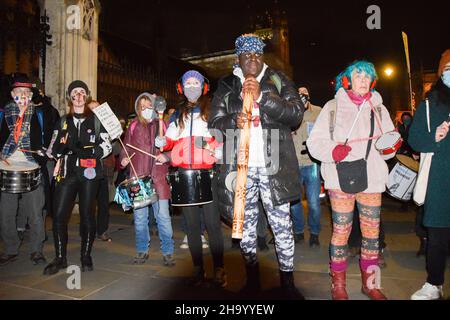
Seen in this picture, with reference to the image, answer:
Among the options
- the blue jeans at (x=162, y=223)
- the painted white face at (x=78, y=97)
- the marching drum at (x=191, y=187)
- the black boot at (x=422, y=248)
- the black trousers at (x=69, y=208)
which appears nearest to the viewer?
the marching drum at (x=191, y=187)

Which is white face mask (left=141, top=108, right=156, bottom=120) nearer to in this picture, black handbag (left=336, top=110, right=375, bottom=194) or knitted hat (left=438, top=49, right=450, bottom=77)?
black handbag (left=336, top=110, right=375, bottom=194)

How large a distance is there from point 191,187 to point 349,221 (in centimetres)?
157

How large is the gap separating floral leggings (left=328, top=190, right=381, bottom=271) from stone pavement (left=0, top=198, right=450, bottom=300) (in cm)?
40

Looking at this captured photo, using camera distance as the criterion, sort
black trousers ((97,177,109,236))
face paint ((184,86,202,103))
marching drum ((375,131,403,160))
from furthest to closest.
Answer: black trousers ((97,177,109,236))
face paint ((184,86,202,103))
marching drum ((375,131,403,160))

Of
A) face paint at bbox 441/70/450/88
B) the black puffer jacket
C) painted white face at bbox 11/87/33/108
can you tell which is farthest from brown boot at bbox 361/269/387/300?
painted white face at bbox 11/87/33/108

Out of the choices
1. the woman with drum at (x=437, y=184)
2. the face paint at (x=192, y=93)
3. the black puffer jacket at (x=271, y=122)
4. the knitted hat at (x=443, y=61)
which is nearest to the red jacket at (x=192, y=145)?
the face paint at (x=192, y=93)

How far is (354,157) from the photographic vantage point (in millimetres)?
3260

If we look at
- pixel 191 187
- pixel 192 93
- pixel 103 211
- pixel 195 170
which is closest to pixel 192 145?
pixel 195 170

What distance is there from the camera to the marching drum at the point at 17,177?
4449 mm

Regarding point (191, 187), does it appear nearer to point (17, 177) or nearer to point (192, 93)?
point (192, 93)

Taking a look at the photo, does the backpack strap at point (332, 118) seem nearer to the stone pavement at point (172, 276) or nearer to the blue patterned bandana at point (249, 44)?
the blue patterned bandana at point (249, 44)

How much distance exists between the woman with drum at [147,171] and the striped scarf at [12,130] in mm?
1230

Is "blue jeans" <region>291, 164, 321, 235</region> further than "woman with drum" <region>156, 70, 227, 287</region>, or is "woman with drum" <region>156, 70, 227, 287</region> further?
"blue jeans" <region>291, 164, 321, 235</region>

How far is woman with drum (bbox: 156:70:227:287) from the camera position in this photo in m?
3.76
